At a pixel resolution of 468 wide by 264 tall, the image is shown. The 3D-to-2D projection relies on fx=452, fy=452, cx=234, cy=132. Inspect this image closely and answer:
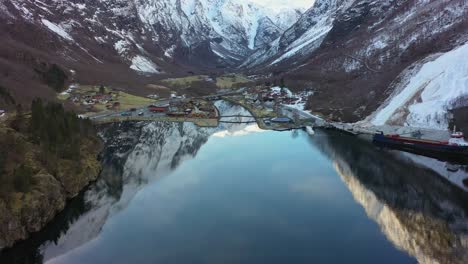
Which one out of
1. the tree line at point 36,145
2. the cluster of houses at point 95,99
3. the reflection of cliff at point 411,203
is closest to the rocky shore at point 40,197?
the tree line at point 36,145

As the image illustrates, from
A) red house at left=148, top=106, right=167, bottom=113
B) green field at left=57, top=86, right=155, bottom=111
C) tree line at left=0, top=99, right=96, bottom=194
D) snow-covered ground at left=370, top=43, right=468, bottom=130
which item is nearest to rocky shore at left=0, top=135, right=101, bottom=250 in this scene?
tree line at left=0, top=99, right=96, bottom=194

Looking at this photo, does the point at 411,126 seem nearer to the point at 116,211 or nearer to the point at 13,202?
the point at 116,211

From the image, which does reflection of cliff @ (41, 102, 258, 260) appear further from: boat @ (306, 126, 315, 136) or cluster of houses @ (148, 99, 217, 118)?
boat @ (306, 126, 315, 136)

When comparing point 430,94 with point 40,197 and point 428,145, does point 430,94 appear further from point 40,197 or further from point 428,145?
point 40,197

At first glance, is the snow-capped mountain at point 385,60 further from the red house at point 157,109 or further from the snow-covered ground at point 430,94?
the red house at point 157,109

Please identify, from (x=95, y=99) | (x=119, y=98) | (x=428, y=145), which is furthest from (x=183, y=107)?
(x=428, y=145)
